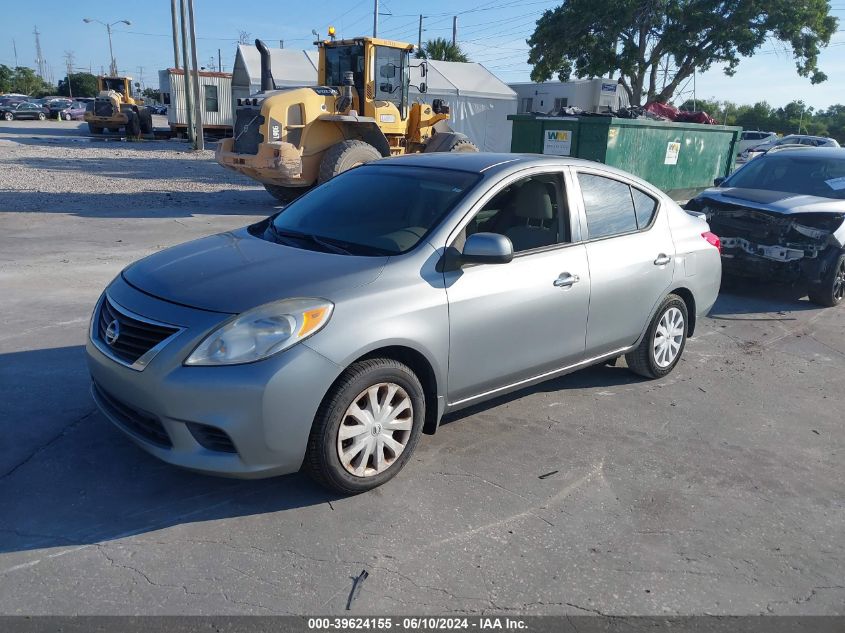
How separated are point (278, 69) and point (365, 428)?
27.4 meters

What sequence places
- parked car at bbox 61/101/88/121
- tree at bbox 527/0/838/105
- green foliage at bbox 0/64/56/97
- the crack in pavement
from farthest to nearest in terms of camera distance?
green foliage at bbox 0/64/56/97 → parked car at bbox 61/101/88/121 → tree at bbox 527/0/838/105 → the crack in pavement

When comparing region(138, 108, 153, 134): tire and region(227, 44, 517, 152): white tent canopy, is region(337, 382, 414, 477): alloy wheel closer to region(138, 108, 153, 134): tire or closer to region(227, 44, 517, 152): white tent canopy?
region(227, 44, 517, 152): white tent canopy

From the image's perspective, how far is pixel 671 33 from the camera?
27.9 meters

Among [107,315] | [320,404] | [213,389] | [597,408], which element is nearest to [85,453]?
[107,315]

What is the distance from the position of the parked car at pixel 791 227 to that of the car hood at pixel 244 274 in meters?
5.84

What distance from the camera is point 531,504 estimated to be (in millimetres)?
3625

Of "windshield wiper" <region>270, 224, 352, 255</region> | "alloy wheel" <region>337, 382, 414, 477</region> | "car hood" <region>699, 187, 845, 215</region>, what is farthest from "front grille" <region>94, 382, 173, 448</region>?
"car hood" <region>699, 187, 845, 215</region>

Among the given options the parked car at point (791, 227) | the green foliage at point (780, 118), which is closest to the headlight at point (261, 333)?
the parked car at point (791, 227)

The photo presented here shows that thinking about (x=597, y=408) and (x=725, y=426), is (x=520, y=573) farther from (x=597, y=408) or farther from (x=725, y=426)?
(x=725, y=426)

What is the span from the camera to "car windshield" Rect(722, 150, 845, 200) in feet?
27.9

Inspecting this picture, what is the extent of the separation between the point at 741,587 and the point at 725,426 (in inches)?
73.2

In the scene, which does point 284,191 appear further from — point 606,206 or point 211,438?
point 211,438

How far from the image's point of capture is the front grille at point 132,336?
10.7ft

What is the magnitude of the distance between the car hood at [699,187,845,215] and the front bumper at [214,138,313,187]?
6677mm
